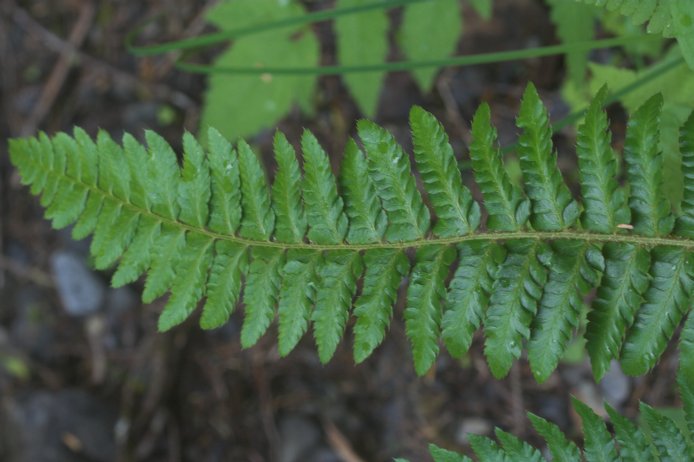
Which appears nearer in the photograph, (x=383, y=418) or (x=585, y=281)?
(x=585, y=281)

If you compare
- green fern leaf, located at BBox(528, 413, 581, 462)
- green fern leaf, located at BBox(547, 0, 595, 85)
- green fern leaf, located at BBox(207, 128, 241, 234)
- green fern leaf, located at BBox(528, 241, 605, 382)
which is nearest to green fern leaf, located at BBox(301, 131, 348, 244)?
green fern leaf, located at BBox(207, 128, 241, 234)

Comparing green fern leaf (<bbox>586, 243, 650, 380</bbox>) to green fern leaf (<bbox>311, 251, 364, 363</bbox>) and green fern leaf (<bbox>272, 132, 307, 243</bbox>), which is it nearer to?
green fern leaf (<bbox>311, 251, 364, 363</bbox>)

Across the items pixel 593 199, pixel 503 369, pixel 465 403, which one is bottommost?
pixel 465 403

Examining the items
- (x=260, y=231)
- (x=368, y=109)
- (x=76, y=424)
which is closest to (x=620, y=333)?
(x=260, y=231)

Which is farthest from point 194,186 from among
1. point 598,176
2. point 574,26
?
point 574,26

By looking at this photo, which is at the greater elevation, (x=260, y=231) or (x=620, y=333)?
(x=260, y=231)

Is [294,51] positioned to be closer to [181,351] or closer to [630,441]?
[181,351]

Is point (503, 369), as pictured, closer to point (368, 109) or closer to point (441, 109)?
point (368, 109)
